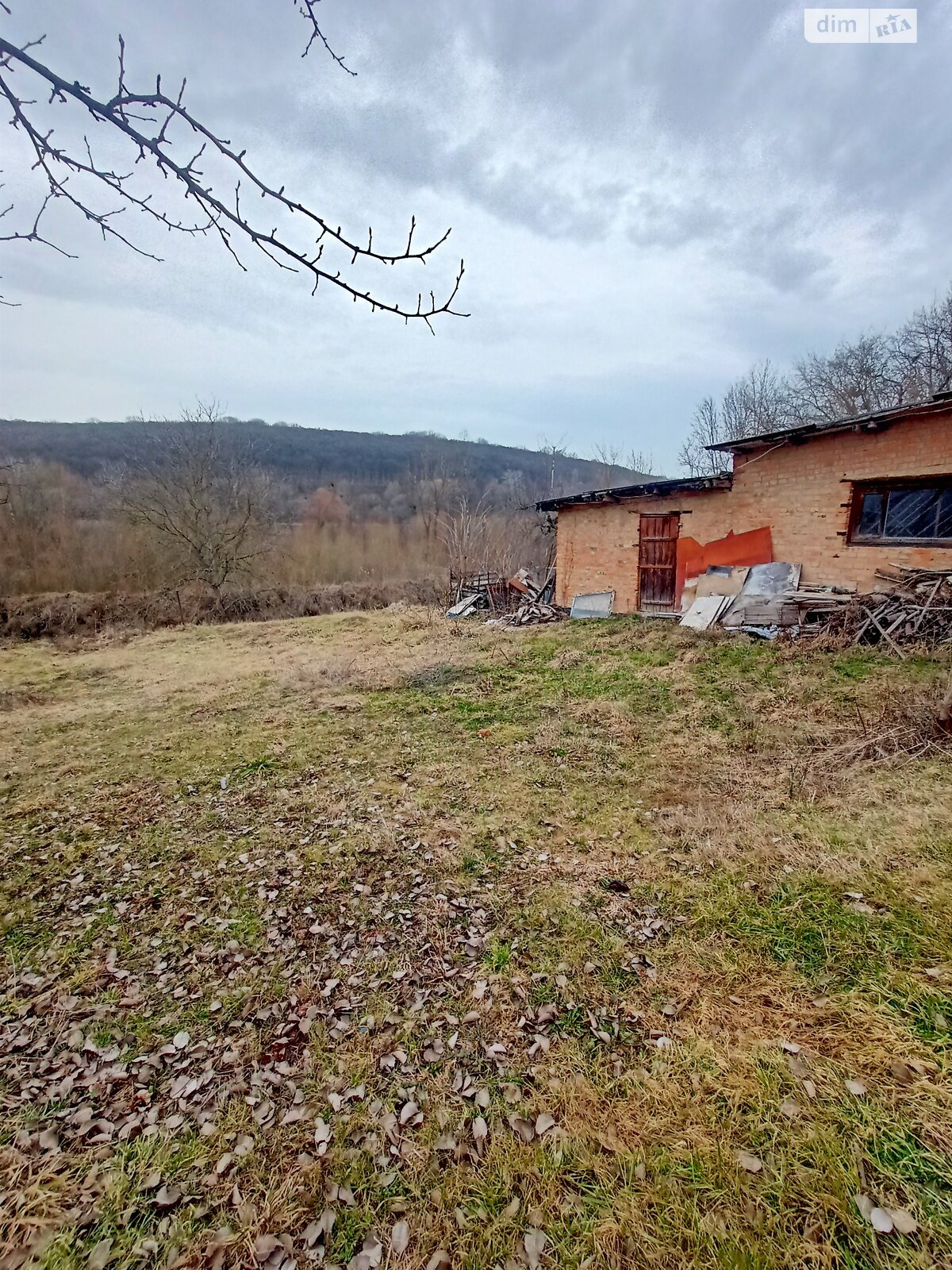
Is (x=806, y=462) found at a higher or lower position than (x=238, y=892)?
higher

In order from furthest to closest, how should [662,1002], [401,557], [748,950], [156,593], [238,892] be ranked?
[401,557] < [156,593] < [238,892] < [748,950] < [662,1002]

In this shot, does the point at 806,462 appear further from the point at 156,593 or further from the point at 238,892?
the point at 156,593

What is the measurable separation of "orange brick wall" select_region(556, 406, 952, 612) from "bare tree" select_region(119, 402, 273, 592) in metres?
13.0

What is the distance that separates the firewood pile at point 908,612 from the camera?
715 cm

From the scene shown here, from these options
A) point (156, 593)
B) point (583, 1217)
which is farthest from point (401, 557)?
point (583, 1217)

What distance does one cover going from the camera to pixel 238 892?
3342 mm

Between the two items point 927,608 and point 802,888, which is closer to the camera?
point 802,888

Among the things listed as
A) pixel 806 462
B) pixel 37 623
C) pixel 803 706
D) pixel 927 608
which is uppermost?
pixel 806 462

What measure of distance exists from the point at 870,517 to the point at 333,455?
1307 inches

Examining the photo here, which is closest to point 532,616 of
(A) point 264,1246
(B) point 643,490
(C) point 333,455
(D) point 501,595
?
(D) point 501,595

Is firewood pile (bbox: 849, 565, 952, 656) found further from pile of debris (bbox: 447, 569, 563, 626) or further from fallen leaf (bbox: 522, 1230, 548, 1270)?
fallen leaf (bbox: 522, 1230, 548, 1270)

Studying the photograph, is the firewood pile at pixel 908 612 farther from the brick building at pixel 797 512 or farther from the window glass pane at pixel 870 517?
the window glass pane at pixel 870 517

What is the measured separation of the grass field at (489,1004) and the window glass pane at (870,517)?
4383 millimetres

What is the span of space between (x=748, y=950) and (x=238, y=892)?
2932 mm
